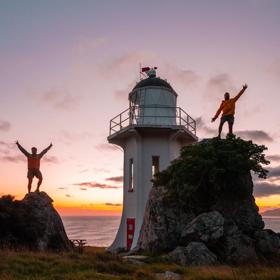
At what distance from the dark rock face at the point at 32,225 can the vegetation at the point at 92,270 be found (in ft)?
11.0

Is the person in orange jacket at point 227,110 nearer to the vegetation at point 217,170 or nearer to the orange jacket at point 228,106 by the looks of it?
the orange jacket at point 228,106

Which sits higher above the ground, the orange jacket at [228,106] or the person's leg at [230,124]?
the orange jacket at [228,106]

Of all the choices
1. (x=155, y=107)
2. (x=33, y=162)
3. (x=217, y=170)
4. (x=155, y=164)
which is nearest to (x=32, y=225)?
(x=33, y=162)

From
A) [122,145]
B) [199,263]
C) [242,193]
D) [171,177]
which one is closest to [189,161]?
[171,177]

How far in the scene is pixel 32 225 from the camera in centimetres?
1622

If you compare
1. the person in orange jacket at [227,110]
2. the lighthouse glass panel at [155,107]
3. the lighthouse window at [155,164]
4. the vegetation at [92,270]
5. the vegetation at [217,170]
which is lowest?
the vegetation at [92,270]

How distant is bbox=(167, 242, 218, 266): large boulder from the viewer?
42.1ft

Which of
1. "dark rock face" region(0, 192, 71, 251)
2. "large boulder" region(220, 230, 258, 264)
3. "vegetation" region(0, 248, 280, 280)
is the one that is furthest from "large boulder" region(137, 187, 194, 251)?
"dark rock face" region(0, 192, 71, 251)

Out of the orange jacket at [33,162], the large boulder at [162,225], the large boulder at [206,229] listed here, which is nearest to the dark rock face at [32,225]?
the orange jacket at [33,162]

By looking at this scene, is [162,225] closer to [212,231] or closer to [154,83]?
[212,231]

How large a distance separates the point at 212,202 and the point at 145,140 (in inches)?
343

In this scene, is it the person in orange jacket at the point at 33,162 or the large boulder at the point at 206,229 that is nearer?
the large boulder at the point at 206,229

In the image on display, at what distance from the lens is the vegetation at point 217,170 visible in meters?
15.4

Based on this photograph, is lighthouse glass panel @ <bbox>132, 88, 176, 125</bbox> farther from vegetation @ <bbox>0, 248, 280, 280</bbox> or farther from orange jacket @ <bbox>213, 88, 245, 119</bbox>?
vegetation @ <bbox>0, 248, 280, 280</bbox>
